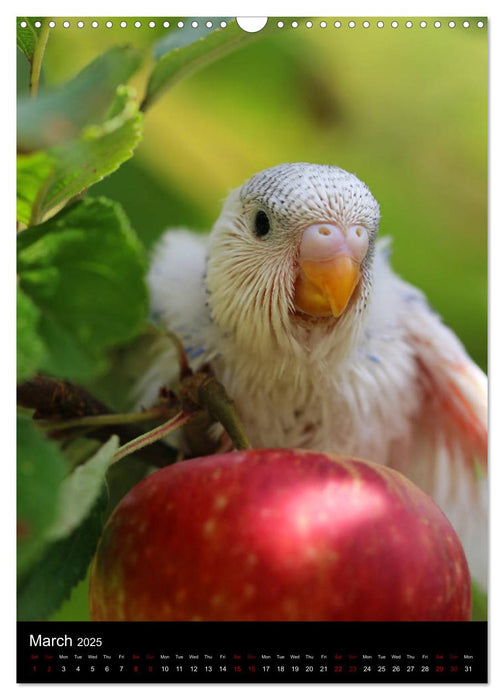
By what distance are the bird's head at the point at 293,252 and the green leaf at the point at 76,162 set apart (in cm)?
22

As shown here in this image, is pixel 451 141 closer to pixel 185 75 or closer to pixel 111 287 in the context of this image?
pixel 185 75

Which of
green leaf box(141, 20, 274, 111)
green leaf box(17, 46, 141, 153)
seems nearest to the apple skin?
green leaf box(17, 46, 141, 153)

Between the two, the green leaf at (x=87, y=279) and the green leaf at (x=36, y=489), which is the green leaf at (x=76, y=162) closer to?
the green leaf at (x=87, y=279)

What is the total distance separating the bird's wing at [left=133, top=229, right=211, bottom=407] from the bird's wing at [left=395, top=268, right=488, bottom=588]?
0.77 feet

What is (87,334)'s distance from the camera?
46 cm

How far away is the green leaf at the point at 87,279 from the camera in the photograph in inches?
18.3

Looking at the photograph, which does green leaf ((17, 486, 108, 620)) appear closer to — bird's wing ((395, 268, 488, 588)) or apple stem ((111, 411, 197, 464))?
apple stem ((111, 411, 197, 464))

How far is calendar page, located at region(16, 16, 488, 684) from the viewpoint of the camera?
47cm

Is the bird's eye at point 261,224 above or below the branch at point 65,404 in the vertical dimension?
above

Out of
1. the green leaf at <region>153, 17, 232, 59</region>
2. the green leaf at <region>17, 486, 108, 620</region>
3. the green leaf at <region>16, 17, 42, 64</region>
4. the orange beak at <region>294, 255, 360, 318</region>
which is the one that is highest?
the green leaf at <region>153, 17, 232, 59</region>

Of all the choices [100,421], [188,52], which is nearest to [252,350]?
[100,421]

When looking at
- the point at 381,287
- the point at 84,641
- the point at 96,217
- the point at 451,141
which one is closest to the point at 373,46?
the point at 451,141

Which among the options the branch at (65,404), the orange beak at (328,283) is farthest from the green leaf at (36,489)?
the orange beak at (328,283)

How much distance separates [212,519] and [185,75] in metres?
0.40
